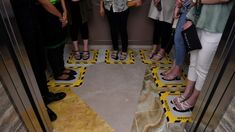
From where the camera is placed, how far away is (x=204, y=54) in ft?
4.37

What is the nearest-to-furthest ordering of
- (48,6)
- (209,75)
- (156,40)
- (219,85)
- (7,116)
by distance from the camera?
(7,116) < (219,85) < (209,75) < (48,6) < (156,40)

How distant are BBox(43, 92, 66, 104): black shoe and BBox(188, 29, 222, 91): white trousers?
3.84 feet

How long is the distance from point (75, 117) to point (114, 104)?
36 centimetres

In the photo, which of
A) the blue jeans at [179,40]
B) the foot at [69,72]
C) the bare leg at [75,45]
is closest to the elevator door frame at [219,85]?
the blue jeans at [179,40]

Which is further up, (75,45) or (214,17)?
(214,17)

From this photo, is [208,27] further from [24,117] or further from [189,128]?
[24,117]

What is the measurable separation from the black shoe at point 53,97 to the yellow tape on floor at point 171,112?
923 mm

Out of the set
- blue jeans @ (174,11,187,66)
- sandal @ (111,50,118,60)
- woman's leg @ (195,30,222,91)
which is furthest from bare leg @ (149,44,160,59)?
woman's leg @ (195,30,222,91)

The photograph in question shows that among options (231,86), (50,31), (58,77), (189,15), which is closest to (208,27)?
(189,15)

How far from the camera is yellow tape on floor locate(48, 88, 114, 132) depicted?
160 cm

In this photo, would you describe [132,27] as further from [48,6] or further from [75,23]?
[48,6]

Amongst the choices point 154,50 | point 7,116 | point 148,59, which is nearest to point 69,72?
point 148,59

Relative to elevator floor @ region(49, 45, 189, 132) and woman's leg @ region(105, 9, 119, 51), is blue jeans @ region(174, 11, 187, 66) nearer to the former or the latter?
elevator floor @ region(49, 45, 189, 132)

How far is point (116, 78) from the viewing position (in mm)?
2150
